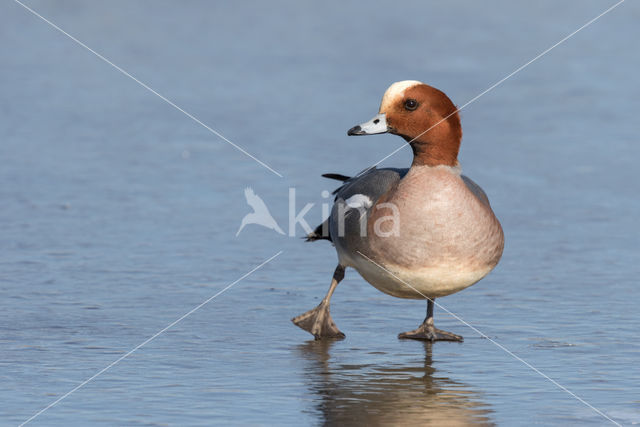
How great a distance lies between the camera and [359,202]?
6.79m

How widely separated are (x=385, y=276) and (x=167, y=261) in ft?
7.50

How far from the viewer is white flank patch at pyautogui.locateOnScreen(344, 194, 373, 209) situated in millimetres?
6714

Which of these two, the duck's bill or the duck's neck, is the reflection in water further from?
the duck's bill

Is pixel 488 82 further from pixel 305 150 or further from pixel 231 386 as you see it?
pixel 231 386

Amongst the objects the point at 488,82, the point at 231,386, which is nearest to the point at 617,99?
the point at 488,82

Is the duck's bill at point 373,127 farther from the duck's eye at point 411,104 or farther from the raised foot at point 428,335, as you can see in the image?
the raised foot at point 428,335

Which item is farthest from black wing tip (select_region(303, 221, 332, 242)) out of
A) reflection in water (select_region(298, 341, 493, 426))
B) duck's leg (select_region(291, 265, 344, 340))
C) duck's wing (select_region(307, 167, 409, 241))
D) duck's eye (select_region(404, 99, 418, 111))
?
reflection in water (select_region(298, 341, 493, 426))

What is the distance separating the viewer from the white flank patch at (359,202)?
6.71m

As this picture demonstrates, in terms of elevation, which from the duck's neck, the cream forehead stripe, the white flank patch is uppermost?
the cream forehead stripe

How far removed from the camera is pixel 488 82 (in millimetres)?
13242

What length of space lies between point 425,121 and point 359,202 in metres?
0.63

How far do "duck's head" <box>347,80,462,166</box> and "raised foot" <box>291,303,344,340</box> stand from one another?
106 cm

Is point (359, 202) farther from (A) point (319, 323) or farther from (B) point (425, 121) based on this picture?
(A) point (319, 323)

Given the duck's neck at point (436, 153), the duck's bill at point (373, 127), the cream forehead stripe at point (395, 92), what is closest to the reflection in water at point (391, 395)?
the duck's neck at point (436, 153)
